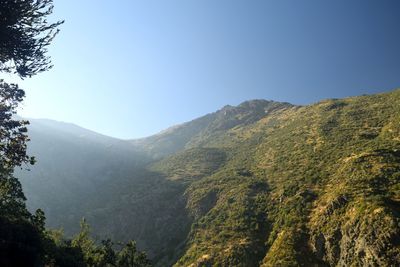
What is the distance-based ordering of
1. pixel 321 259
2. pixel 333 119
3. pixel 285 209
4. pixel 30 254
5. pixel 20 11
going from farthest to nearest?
pixel 333 119 → pixel 285 209 → pixel 321 259 → pixel 30 254 → pixel 20 11

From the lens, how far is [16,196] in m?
34.9

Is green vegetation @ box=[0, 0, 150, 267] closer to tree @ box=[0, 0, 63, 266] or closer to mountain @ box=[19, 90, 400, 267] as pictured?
tree @ box=[0, 0, 63, 266]

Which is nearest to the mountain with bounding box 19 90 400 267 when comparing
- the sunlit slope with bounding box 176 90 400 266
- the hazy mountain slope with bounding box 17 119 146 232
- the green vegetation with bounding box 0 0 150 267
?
the sunlit slope with bounding box 176 90 400 266

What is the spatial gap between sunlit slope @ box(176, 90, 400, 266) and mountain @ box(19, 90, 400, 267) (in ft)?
0.62

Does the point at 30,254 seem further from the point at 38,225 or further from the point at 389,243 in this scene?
the point at 389,243

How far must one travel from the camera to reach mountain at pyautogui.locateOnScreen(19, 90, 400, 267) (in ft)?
153

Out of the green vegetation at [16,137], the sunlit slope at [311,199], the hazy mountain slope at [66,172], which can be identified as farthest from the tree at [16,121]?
the hazy mountain slope at [66,172]

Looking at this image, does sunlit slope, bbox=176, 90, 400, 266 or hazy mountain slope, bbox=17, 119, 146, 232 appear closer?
sunlit slope, bbox=176, 90, 400, 266

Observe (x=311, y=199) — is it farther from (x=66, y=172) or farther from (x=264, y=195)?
(x=66, y=172)

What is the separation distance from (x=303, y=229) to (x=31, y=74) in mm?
38909

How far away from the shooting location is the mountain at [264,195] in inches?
1839

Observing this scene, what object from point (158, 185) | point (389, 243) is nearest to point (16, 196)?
point (389, 243)

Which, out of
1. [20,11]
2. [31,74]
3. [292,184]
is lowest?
[292,184]

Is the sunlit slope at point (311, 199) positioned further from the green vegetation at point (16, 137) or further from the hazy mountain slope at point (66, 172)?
the hazy mountain slope at point (66, 172)
